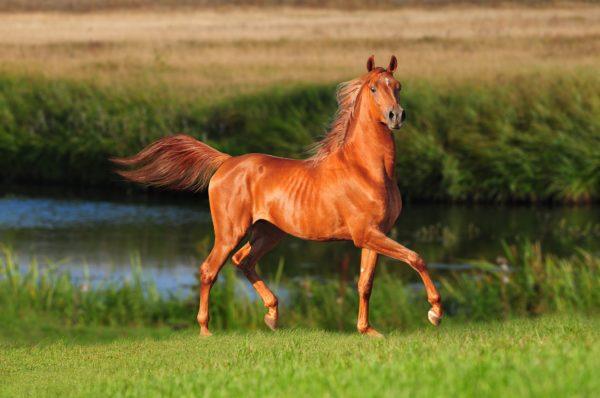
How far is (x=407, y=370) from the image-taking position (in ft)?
24.7

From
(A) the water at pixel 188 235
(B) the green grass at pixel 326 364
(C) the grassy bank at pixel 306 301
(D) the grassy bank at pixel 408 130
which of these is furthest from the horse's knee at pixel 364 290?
(D) the grassy bank at pixel 408 130

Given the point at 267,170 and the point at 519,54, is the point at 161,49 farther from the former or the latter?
the point at 267,170

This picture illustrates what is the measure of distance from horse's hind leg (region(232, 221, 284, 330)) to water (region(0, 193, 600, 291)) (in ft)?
20.8

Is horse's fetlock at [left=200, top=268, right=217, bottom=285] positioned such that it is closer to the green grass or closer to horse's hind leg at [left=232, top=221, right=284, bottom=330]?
horse's hind leg at [left=232, top=221, right=284, bottom=330]

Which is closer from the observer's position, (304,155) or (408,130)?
(304,155)

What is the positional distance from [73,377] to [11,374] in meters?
0.69

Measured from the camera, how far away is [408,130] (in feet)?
80.8

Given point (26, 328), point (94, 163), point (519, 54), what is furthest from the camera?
point (519, 54)

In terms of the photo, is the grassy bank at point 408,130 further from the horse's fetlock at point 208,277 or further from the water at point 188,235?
the horse's fetlock at point 208,277

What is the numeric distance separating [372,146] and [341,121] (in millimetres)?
444

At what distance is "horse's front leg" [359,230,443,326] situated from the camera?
8836mm

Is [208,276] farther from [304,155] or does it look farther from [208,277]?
[304,155]

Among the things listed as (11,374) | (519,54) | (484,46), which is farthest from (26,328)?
(484,46)

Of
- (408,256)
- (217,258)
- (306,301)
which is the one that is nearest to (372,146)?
(408,256)
